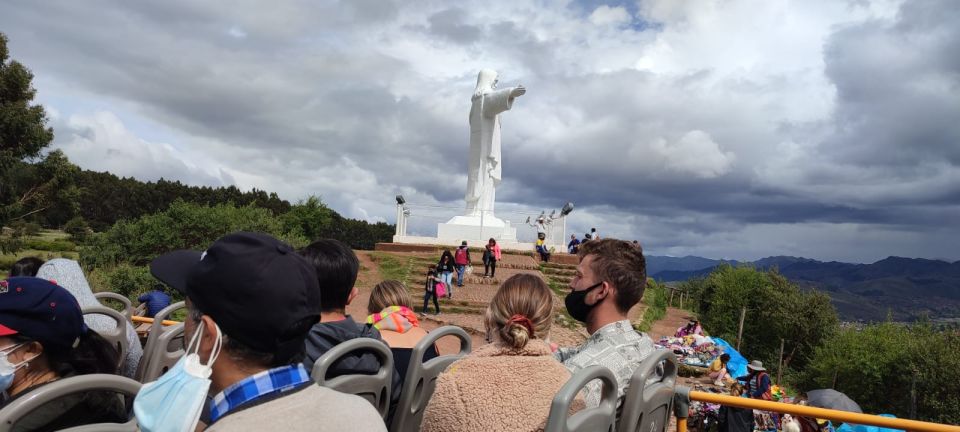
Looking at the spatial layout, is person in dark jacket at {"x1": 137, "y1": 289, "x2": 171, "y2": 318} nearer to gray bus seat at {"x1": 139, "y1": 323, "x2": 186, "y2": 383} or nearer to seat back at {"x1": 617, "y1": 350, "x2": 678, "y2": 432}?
gray bus seat at {"x1": 139, "y1": 323, "x2": 186, "y2": 383}

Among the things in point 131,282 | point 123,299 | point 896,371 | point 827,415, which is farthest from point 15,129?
point 896,371

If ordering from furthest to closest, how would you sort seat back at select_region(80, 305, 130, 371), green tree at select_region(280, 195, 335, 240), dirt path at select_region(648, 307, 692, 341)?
green tree at select_region(280, 195, 335, 240), dirt path at select_region(648, 307, 692, 341), seat back at select_region(80, 305, 130, 371)

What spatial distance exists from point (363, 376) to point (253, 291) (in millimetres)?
1311

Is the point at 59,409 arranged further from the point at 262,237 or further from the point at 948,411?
the point at 948,411

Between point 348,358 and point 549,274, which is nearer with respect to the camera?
point 348,358

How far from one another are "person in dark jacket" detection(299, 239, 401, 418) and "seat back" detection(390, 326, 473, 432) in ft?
0.32

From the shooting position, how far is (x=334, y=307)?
2.97 m

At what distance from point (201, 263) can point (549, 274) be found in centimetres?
1913

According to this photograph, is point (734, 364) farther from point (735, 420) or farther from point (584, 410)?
point (584, 410)

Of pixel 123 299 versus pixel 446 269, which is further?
pixel 446 269

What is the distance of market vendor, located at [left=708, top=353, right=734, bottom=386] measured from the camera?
34.9 feet

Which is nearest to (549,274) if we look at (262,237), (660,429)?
(660,429)

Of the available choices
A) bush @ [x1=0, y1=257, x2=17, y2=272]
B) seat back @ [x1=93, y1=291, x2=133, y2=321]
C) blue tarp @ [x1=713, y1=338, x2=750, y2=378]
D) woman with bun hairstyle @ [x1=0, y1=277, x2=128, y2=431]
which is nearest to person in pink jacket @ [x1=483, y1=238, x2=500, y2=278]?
blue tarp @ [x1=713, y1=338, x2=750, y2=378]

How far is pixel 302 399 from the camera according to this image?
49.1 inches
